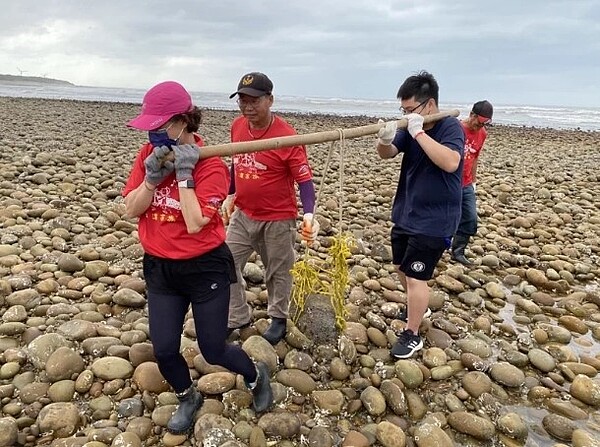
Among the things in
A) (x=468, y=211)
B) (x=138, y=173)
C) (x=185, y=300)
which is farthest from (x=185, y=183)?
(x=468, y=211)

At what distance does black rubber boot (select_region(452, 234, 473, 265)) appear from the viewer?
5.81 m

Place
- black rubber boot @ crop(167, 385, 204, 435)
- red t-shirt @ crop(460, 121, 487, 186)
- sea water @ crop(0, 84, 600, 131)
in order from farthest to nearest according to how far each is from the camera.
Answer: sea water @ crop(0, 84, 600, 131) → red t-shirt @ crop(460, 121, 487, 186) → black rubber boot @ crop(167, 385, 204, 435)

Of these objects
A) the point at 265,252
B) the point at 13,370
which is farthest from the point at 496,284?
the point at 13,370

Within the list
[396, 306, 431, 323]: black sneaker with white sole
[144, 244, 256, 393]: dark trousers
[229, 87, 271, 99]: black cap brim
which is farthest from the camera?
[396, 306, 431, 323]: black sneaker with white sole

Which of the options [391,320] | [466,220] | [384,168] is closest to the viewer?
[391,320]

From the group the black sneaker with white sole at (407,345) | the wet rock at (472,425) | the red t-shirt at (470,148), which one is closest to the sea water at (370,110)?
the red t-shirt at (470,148)

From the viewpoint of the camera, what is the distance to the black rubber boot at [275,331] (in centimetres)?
357

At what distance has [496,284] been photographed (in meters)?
5.16

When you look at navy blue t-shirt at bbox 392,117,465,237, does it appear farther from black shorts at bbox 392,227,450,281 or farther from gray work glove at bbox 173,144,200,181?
gray work glove at bbox 173,144,200,181

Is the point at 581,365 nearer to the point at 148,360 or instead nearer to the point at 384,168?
the point at 148,360

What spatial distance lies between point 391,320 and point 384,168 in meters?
8.03

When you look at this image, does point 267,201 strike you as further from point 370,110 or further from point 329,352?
point 370,110

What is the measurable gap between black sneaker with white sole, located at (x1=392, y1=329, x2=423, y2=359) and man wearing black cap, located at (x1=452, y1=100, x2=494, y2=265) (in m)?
2.33

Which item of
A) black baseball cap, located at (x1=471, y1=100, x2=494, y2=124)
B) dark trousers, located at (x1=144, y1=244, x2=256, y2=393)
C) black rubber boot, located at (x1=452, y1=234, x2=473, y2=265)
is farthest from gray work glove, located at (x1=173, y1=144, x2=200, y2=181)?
black rubber boot, located at (x1=452, y1=234, x2=473, y2=265)
